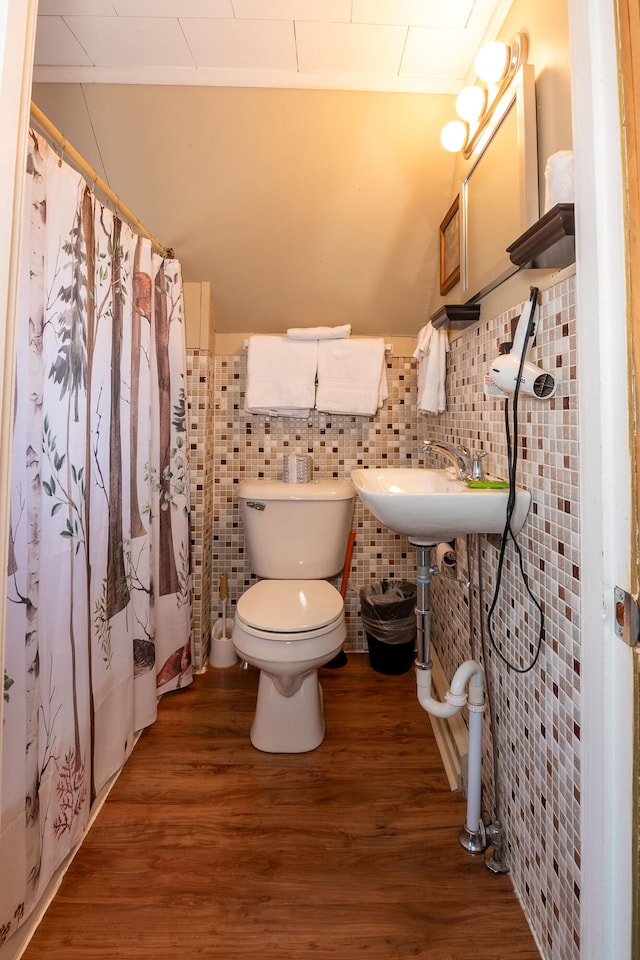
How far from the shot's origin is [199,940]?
105 cm

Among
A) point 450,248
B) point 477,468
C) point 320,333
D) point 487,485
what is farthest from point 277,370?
point 487,485

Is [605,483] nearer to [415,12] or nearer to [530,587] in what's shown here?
[530,587]

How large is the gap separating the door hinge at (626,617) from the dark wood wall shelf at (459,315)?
3.86 feet

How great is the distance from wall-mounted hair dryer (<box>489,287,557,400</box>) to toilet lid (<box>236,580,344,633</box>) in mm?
954

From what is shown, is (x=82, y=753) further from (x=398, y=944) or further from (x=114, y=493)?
(x=398, y=944)

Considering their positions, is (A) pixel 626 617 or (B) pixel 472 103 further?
(B) pixel 472 103

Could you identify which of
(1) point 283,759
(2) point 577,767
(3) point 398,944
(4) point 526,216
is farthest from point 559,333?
(1) point 283,759

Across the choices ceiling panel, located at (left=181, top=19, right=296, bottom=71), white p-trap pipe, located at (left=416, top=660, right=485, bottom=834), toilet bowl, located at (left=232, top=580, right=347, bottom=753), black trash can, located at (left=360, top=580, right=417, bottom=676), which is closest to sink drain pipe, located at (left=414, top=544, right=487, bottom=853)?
white p-trap pipe, located at (left=416, top=660, right=485, bottom=834)

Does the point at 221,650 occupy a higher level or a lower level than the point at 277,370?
lower

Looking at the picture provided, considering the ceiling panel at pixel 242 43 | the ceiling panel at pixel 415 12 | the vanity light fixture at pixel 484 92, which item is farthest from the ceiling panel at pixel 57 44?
the vanity light fixture at pixel 484 92

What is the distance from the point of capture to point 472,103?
1487 mm

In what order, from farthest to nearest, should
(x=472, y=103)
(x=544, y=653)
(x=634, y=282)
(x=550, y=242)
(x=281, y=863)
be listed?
→ (x=472, y=103)
(x=281, y=863)
(x=544, y=653)
(x=550, y=242)
(x=634, y=282)

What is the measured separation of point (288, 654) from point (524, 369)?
110cm

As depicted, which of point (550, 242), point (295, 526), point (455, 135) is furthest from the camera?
point (295, 526)
